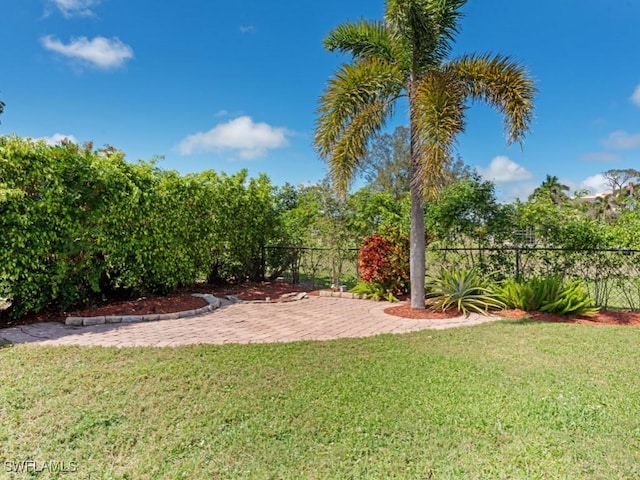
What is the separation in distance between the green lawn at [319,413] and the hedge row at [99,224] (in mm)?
1762

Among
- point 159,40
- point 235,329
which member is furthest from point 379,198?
point 159,40

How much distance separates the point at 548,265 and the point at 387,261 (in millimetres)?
3442

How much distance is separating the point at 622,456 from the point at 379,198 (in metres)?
8.45

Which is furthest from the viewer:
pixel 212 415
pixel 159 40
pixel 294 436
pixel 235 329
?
pixel 159 40

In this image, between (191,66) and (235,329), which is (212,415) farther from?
(191,66)

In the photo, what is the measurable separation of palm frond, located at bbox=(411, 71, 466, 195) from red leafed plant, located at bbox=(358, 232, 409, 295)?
2.42 m

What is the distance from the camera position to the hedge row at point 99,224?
5.39 m

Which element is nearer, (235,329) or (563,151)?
(235,329)

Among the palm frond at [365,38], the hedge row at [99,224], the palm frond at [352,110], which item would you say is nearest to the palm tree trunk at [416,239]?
the palm frond at [352,110]

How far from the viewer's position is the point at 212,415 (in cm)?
284

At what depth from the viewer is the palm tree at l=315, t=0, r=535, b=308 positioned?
5.89m

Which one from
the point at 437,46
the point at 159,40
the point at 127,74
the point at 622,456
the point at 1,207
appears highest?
the point at 159,40

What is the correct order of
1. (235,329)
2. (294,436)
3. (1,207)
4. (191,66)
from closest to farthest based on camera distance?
(294,436) < (1,207) < (235,329) < (191,66)

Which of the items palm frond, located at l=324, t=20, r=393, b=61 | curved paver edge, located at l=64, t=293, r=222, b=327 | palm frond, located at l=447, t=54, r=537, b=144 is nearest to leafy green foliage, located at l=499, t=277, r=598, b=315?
palm frond, located at l=447, t=54, r=537, b=144
